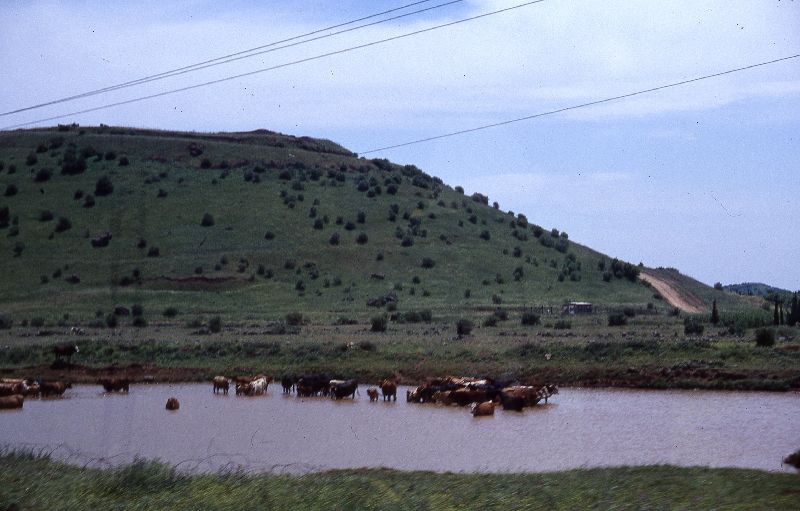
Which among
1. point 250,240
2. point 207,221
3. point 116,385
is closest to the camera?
point 116,385

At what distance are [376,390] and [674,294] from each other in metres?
68.9

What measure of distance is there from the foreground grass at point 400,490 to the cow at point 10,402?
1606 cm

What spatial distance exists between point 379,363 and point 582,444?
19.4 metres

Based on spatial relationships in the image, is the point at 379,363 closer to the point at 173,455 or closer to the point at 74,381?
the point at 74,381

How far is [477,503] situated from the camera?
1363 centimetres

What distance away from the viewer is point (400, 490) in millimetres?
14773

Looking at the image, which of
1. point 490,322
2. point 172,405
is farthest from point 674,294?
point 172,405

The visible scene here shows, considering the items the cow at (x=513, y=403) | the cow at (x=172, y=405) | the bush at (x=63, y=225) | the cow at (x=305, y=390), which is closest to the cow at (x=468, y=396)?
the cow at (x=513, y=403)

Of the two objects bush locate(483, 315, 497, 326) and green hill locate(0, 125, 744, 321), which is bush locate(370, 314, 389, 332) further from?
green hill locate(0, 125, 744, 321)

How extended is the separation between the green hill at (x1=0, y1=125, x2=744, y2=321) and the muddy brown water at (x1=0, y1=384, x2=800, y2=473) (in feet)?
115

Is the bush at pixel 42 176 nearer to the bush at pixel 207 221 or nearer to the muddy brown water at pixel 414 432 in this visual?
the bush at pixel 207 221

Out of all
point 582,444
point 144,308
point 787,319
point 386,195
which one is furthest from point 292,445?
point 386,195

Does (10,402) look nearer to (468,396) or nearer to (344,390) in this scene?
(344,390)

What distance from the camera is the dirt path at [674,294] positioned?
299 ft
